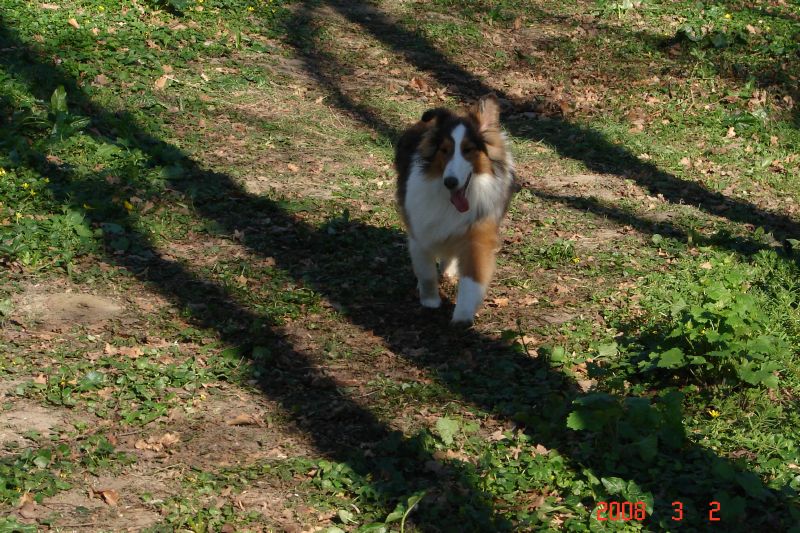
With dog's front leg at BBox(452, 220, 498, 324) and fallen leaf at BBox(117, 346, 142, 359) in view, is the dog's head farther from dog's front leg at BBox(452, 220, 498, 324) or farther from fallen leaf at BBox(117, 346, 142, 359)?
fallen leaf at BBox(117, 346, 142, 359)

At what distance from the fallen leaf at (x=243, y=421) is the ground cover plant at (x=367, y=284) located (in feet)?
0.07

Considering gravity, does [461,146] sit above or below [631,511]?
above

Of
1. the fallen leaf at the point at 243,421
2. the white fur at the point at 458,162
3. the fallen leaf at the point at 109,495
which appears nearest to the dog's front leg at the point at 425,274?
the white fur at the point at 458,162

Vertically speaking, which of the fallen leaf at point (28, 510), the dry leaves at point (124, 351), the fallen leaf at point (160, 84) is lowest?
the dry leaves at point (124, 351)

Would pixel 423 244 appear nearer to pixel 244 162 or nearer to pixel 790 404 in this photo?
pixel 790 404

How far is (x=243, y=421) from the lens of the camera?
5715mm

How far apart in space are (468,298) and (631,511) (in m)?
2.61

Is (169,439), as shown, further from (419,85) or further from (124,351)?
(419,85)

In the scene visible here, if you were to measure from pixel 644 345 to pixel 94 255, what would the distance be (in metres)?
4.52

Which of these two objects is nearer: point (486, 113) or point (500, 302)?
point (486, 113)

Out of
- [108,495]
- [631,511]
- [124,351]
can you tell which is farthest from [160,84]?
[631,511]

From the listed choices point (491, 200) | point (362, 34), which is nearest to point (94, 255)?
point (491, 200)

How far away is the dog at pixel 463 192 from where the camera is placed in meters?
6.72

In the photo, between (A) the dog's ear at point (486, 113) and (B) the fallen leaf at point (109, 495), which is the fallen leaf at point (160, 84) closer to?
(A) the dog's ear at point (486, 113)
